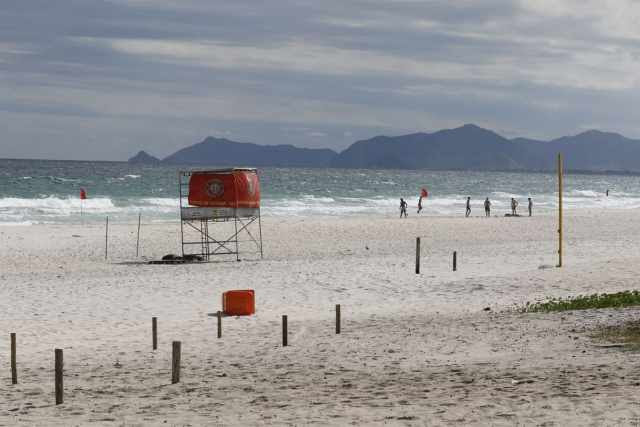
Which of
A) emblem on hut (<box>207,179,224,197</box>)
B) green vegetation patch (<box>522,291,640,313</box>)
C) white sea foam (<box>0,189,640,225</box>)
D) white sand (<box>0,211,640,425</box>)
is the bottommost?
white sand (<box>0,211,640,425</box>)

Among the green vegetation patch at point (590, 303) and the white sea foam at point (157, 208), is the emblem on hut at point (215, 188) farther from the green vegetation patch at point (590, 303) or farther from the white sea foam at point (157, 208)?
the white sea foam at point (157, 208)

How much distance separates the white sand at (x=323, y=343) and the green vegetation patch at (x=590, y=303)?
2.49 feet

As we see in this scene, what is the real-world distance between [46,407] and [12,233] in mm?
30441

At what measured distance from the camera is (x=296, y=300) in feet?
69.7

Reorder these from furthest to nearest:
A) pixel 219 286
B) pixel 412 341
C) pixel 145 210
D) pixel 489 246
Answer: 1. pixel 145 210
2. pixel 489 246
3. pixel 219 286
4. pixel 412 341

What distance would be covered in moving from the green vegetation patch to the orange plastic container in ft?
19.9

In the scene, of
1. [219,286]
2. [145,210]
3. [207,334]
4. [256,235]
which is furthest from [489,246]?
[145,210]

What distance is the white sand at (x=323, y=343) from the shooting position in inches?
409

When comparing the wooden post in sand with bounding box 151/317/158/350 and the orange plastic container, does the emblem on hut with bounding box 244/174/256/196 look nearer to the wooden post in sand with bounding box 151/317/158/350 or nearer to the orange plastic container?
the orange plastic container

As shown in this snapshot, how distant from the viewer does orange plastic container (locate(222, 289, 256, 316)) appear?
747 inches

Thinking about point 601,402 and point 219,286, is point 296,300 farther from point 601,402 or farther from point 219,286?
point 601,402

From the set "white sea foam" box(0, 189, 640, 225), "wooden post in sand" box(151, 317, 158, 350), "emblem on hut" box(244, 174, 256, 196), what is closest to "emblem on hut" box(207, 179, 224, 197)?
"emblem on hut" box(244, 174, 256, 196)

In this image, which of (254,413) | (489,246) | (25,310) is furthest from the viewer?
(489,246)

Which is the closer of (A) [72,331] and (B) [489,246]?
(A) [72,331]
